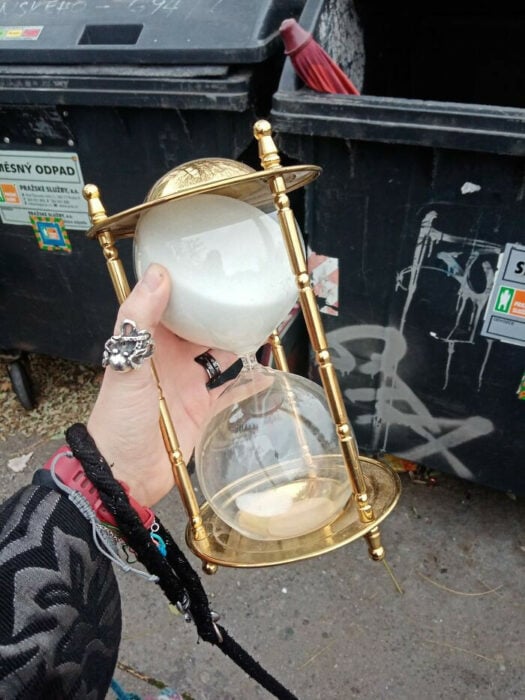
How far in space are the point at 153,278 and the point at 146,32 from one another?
109cm

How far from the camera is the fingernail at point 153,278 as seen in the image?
771mm

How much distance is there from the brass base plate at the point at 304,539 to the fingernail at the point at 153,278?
0.38m

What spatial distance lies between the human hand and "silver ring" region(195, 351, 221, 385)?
1 cm

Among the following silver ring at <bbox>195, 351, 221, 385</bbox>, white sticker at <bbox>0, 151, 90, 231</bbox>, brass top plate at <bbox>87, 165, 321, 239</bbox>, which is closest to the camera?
brass top plate at <bbox>87, 165, 321, 239</bbox>

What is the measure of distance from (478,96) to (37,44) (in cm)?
161

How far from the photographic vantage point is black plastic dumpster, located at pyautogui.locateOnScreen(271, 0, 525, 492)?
4.47 feet

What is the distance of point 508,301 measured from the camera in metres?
1.50

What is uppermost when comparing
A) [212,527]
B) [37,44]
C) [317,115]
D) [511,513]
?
[37,44]

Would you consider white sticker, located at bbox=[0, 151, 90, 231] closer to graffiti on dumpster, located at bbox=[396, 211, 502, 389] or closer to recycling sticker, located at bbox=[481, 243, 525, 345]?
graffiti on dumpster, located at bbox=[396, 211, 502, 389]

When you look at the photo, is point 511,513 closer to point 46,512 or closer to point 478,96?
point 478,96

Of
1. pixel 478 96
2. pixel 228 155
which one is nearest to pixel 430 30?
pixel 478 96

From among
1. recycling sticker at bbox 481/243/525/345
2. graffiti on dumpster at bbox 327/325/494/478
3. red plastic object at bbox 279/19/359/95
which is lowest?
graffiti on dumpster at bbox 327/325/494/478

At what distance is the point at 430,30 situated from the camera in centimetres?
237

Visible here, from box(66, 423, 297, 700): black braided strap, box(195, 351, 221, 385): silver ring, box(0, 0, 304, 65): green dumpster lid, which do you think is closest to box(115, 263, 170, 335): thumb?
box(66, 423, 297, 700): black braided strap
